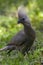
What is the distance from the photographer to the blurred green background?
820 centimetres

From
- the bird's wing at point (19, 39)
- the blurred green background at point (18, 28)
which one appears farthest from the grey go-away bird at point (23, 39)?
the blurred green background at point (18, 28)

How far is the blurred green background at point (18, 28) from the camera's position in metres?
8.20

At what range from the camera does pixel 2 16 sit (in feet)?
45.7

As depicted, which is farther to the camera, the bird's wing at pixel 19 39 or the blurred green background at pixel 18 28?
the bird's wing at pixel 19 39

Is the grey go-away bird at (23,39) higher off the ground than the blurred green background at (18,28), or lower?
higher

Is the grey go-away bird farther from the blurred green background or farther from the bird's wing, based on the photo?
the blurred green background

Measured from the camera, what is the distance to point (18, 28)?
12.3 metres

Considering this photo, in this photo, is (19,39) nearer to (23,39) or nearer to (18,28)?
(23,39)

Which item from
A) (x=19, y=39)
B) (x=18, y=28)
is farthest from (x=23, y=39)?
(x=18, y=28)

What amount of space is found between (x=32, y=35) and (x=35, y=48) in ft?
1.51

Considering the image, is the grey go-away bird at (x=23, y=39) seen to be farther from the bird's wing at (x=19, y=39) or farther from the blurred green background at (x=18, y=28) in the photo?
the blurred green background at (x=18, y=28)

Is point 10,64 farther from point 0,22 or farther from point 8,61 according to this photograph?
point 0,22

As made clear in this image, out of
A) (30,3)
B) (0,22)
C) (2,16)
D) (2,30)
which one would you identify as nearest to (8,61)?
(2,30)

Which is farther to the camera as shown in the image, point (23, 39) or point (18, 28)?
point (18, 28)
